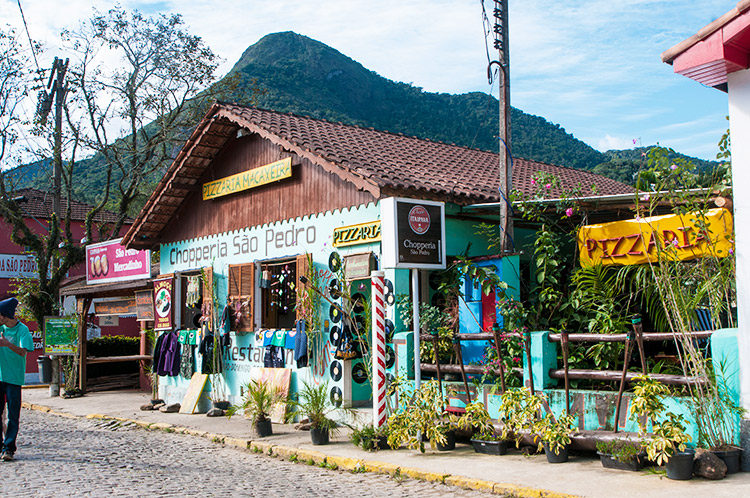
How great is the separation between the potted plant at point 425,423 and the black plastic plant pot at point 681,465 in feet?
8.75

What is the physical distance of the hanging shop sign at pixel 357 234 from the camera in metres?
10.3

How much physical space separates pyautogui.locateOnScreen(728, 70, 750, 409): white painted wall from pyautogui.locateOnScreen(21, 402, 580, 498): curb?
2146 millimetres

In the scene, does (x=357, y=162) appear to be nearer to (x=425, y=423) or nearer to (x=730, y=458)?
(x=425, y=423)

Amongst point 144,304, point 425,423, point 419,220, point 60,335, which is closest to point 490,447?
point 425,423

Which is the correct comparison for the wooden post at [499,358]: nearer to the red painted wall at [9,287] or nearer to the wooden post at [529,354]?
the wooden post at [529,354]

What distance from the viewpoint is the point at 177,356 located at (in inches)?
577

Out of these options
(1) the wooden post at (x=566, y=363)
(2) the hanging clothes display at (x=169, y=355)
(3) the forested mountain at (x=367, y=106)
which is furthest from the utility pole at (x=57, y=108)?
(1) the wooden post at (x=566, y=363)

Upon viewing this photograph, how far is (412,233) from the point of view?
8.52 m

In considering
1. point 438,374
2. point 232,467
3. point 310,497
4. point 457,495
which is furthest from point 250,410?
point 457,495

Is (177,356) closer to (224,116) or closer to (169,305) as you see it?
(169,305)

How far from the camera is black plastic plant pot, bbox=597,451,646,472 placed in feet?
22.2

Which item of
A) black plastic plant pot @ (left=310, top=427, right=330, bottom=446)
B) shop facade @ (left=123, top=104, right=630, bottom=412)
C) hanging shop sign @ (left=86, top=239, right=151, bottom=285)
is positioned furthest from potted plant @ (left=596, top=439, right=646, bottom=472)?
hanging shop sign @ (left=86, top=239, right=151, bottom=285)

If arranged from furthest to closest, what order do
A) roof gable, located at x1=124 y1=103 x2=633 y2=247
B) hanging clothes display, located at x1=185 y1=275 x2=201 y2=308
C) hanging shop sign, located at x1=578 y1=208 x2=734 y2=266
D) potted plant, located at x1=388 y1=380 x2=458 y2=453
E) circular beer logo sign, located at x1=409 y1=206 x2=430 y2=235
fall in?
hanging clothes display, located at x1=185 y1=275 x2=201 y2=308 → roof gable, located at x1=124 y1=103 x2=633 y2=247 → circular beer logo sign, located at x1=409 y1=206 x2=430 y2=235 → potted plant, located at x1=388 y1=380 x2=458 y2=453 → hanging shop sign, located at x1=578 y1=208 x2=734 y2=266

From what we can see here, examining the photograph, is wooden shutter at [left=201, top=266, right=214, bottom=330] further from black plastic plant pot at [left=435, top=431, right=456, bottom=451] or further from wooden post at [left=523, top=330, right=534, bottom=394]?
wooden post at [left=523, top=330, right=534, bottom=394]
